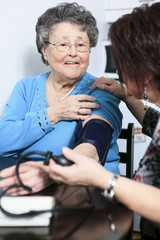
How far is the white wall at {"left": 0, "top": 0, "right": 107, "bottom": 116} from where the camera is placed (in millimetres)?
1697

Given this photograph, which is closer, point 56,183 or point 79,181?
point 79,181

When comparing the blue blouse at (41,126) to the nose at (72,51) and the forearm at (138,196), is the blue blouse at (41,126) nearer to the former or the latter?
the nose at (72,51)

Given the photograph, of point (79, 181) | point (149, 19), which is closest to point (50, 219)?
point (79, 181)

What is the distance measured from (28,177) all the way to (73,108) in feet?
1.59

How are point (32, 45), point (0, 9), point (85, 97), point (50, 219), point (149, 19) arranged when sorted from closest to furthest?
point (50, 219)
point (149, 19)
point (85, 97)
point (0, 9)
point (32, 45)

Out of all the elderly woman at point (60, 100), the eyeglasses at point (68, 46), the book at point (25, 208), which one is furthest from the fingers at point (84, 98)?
the book at point (25, 208)

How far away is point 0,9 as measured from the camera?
5.34 ft

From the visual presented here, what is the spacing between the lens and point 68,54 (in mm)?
1441

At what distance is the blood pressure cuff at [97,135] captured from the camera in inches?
47.7

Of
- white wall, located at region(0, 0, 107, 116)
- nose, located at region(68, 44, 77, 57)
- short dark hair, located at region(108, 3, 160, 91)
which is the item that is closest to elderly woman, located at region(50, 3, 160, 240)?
short dark hair, located at region(108, 3, 160, 91)

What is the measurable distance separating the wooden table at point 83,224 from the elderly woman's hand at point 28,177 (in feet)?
0.26

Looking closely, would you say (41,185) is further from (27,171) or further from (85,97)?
(85,97)

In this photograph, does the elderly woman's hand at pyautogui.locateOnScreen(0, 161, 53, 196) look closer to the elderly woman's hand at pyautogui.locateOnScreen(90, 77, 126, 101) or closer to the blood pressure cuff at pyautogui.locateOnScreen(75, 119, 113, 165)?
the blood pressure cuff at pyautogui.locateOnScreen(75, 119, 113, 165)

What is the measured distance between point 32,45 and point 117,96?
2.54 feet
